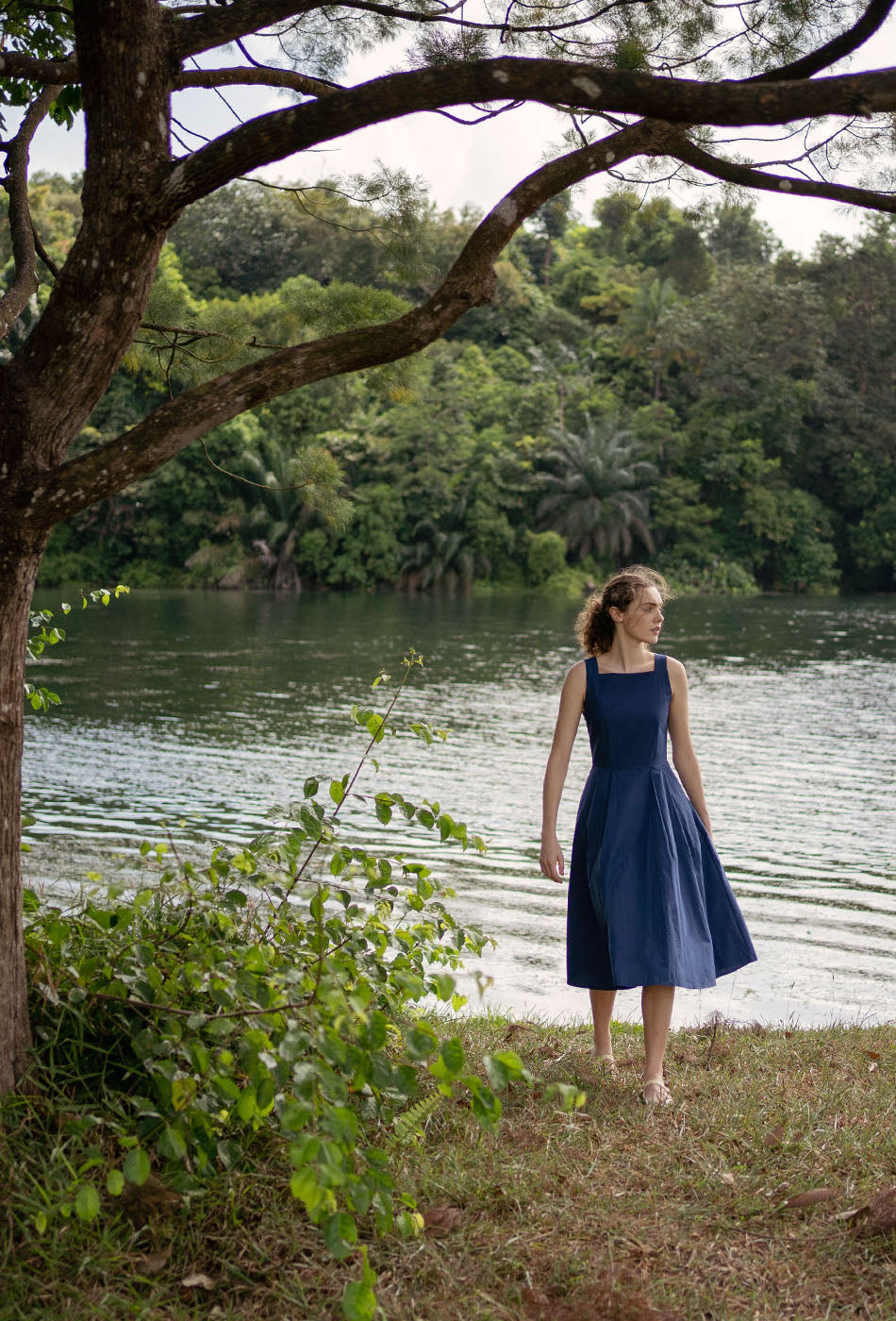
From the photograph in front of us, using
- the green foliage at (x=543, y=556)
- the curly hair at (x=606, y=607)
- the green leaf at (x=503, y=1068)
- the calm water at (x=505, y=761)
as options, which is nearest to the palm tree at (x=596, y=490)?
the green foliage at (x=543, y=556)

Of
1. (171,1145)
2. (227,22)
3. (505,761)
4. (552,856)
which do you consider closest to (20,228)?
(227,22)

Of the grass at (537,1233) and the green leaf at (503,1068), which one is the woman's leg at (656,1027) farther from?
the green leaf at (503,1068)

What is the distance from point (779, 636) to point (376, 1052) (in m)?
27.3

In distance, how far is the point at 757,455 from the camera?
46656 millimetres

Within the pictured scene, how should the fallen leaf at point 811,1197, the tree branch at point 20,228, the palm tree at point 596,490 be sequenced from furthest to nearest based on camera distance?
the palm tree at point 596,490 → the tree branch at point 20,228 → the fallen leaf at point 811,1197

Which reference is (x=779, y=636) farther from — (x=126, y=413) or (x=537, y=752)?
(x=126, y=413)

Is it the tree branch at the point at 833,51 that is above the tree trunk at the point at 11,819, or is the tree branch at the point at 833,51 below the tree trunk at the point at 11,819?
above

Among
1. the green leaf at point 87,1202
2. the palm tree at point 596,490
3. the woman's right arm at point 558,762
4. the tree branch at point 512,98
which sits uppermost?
the palm tree at point 596,490

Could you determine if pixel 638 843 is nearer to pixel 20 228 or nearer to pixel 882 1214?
pixel 882 1214

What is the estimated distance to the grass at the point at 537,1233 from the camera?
2391 mm

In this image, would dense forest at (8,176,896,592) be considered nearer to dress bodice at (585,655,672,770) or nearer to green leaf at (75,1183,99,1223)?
dress bodice at (585,655,672,770)

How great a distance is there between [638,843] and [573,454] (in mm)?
40835

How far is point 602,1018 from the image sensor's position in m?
3.88

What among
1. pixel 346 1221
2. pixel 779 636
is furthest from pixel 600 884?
pixel 779 636
